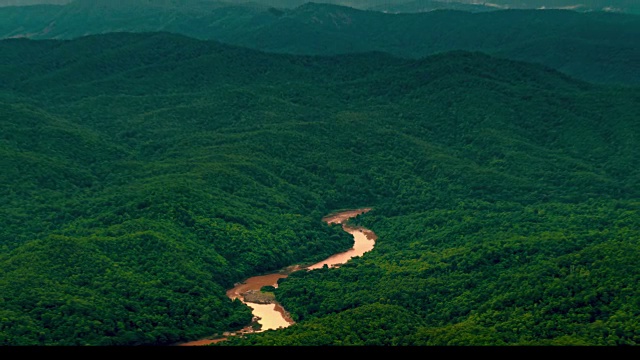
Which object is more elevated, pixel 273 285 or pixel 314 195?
pixel 314 195

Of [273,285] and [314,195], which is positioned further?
[314,195]

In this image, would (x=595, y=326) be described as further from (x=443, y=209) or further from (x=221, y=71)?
(x=221, y=71)

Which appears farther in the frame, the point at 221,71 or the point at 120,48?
the point at 120,48

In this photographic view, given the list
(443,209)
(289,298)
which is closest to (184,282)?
(289,298)

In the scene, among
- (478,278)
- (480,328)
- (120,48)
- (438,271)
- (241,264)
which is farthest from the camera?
(120,48)

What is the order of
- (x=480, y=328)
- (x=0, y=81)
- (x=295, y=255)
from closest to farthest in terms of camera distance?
(x=480, y=328) → (x=295, y=255) → (x=0, y=81)
